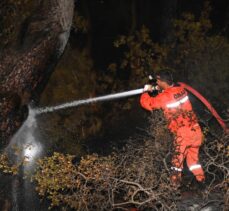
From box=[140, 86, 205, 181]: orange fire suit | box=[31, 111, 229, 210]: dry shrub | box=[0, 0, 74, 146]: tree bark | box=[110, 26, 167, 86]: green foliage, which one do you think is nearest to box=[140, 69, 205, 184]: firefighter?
box=[140, 86, 205, 181]: orange fire suit

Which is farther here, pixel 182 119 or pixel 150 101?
pixel 150 101

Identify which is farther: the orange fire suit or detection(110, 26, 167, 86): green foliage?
detection(110, 26, 167, 86): green foliage

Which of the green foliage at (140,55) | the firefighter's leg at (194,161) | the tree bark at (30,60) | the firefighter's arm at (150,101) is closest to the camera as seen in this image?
the firefighter's arm at (150,101)

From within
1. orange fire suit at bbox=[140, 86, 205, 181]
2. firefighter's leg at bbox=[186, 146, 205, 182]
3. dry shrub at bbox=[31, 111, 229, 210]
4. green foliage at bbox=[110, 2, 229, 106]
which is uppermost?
dry shrub at bbox=[31, 111, 229, 210]

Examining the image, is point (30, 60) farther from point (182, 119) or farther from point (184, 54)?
point (184, 54)

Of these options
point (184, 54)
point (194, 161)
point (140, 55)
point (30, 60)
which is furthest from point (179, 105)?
point (184, 54)

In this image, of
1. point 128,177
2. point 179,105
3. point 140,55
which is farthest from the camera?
point 140,55

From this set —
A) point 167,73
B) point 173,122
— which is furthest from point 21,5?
point 173,122

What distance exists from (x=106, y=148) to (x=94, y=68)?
8.75 ft

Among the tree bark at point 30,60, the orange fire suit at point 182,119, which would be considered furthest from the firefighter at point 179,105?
the tree bark at point 30,60

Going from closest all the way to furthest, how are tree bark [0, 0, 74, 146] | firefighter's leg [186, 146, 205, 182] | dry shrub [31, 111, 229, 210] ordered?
1. dry shrub [31, 111, 229, 210]
2. firefighter's leg [186, 146, 205, 182]
3. tree bark [0, 0, 74, 146]

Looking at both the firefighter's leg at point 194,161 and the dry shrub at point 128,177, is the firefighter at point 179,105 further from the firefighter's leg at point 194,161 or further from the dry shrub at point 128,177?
the dry shrub at point 128,177

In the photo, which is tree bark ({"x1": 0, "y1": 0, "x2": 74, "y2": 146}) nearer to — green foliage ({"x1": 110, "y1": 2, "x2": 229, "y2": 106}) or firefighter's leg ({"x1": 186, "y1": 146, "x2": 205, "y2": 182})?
firefighter's leg ({"x1": 186, "y1": 146, "x2": 205, "y2": 182})

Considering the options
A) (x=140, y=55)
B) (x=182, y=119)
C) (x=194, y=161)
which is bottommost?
(x=140, y=55)
